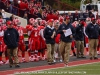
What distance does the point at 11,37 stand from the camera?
2094 centimetres

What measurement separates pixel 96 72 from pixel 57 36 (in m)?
6.16

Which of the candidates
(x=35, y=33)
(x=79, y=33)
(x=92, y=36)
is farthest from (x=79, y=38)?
(x=35, y=33)

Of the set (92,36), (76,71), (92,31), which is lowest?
(76,71)

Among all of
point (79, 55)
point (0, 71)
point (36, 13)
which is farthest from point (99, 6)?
point (0, 71)

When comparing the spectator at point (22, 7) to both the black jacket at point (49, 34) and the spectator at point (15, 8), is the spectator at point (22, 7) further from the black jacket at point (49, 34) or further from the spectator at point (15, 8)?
the black jacket at point (49, 34)

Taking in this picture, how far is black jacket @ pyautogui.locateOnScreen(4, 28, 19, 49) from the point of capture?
68.4 feet

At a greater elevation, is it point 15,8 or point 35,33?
point 35,33

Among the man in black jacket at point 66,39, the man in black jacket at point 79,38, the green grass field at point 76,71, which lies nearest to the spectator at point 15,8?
the man in black jacket at point 79,38

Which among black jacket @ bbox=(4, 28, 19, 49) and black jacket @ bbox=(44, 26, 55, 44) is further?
black jacket @ bbox=(44, 26, 55, 44)

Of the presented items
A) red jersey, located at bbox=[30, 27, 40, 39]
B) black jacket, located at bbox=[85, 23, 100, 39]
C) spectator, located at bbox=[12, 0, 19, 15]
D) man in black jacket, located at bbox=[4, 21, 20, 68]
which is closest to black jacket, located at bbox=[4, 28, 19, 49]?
man in black jacket, located at bbox=[4, 21, 20, 68]

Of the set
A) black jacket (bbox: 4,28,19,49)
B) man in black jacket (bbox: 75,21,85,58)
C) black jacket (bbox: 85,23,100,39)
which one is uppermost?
black jacket (bbox: 4,28,19,49)

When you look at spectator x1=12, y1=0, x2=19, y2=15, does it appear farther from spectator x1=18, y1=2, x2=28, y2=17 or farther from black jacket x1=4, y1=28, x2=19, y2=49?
black jacket x1=4, y1=28, x2=19, y2=49

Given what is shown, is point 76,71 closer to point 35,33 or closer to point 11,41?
point 11,41

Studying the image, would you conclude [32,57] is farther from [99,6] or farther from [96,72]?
[99,6]
